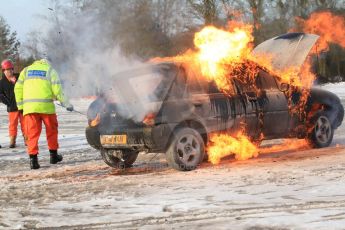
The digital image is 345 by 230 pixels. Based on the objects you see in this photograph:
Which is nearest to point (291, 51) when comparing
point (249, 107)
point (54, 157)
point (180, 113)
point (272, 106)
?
point (272, 106)

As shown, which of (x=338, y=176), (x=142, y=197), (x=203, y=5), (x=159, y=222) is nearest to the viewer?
(x=159, y=222)

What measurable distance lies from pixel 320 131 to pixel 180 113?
3.34 metres

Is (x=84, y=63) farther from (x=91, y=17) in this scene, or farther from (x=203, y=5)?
(x=203, y=5)

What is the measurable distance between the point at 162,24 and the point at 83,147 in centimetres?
319

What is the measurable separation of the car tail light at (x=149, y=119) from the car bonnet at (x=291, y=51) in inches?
120

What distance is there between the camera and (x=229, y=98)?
8.61m

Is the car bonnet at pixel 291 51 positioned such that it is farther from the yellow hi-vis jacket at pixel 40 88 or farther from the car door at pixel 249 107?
the yellow hi-vis jacket at pixel 40 88

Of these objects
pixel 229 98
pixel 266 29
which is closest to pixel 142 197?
pixel 229 98

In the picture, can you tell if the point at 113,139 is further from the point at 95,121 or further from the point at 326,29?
the point at 326,29

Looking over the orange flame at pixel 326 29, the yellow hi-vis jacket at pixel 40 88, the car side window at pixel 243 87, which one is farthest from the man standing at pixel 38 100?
the orange flame at pixel 326 29

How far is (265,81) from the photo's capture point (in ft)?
30.5

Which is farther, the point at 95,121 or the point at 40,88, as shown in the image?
the point at 40,88

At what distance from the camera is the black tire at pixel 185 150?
7.88m

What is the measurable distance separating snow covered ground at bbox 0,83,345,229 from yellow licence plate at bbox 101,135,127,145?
1.60 feet
